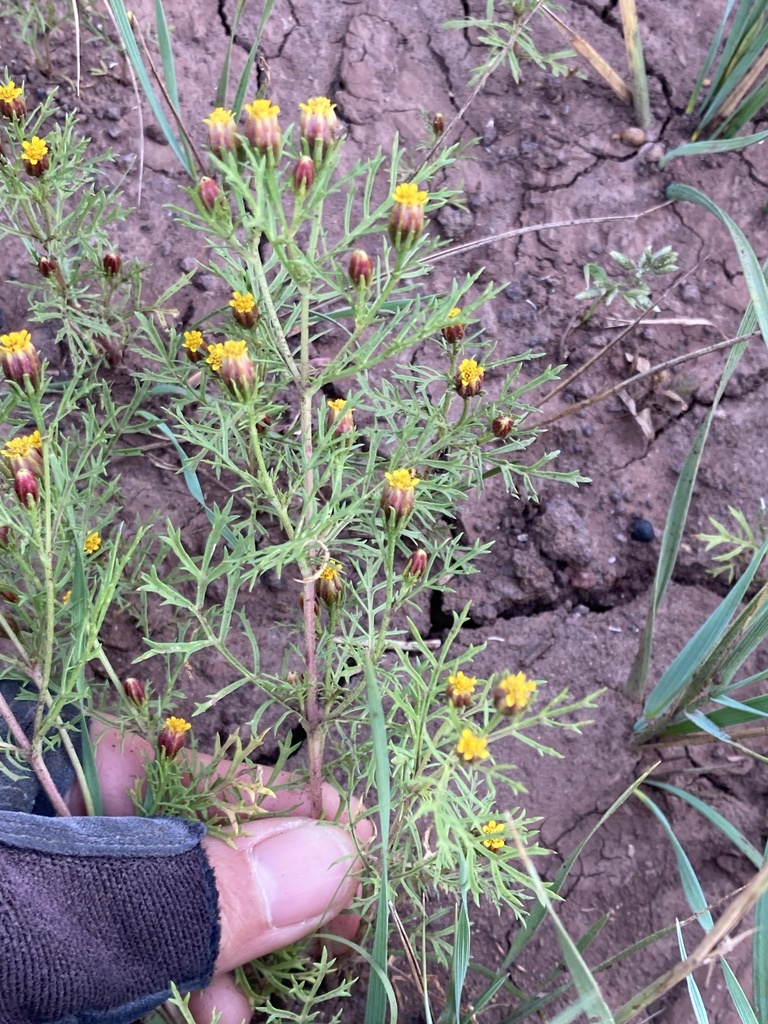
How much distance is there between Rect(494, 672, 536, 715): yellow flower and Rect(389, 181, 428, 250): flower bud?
1.62 feet

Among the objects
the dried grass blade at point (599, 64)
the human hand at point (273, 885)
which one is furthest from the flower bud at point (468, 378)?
the dried grass blade at point (599, 64)

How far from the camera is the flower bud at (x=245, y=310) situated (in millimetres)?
1062

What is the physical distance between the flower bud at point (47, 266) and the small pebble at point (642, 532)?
1.32 metres

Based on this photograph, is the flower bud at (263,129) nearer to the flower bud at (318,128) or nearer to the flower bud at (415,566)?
the flower bud at (318,128)

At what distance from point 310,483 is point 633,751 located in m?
1.03

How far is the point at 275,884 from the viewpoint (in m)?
1.33

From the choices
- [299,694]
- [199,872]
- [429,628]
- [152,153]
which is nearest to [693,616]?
[429,628]

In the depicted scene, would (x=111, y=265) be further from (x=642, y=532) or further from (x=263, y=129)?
(x=642, y=532)

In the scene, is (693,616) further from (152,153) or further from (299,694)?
(152,153)

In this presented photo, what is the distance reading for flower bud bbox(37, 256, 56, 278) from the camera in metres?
1.56

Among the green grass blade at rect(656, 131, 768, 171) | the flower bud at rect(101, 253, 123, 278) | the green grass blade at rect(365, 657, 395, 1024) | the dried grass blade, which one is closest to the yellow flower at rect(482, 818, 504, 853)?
the green grass blade at rect(365, 657, 395, 1024)

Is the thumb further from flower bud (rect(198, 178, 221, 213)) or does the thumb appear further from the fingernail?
flower bud (rect(198, 178, 221, 213))

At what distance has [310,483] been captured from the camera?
112 cm

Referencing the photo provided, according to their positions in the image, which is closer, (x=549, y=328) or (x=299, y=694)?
(x=299, y=694)
